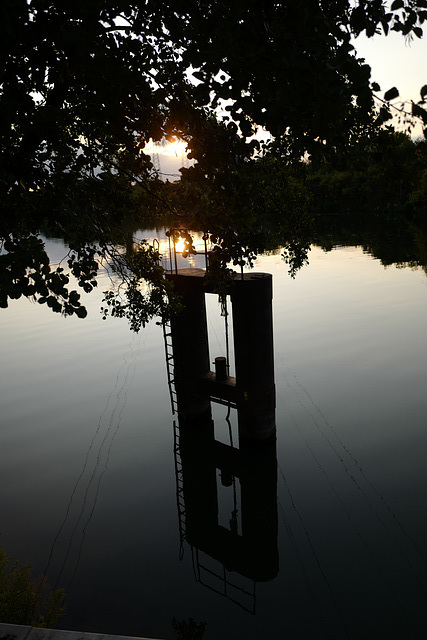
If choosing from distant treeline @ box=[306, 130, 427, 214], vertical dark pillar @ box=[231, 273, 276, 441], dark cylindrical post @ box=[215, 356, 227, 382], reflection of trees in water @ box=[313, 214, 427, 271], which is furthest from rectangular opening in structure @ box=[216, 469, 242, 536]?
reflection of trees in water @ box=[313, 214, 427, 271]

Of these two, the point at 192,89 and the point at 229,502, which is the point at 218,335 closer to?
the point at 229,502

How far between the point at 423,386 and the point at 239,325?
10395 millimetres

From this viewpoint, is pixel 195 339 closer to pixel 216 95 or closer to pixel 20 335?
pixel 216 95

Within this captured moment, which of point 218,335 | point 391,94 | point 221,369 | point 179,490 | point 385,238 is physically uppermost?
point 391,94

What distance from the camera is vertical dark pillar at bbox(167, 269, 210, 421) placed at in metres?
15.2

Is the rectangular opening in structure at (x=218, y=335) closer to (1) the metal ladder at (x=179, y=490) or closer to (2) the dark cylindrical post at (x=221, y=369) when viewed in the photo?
(1) the metal ladder at (x=179, y=490)

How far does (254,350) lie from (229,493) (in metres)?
4.84

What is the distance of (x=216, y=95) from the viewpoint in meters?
4.88

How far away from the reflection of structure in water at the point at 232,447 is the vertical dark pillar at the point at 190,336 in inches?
1.4

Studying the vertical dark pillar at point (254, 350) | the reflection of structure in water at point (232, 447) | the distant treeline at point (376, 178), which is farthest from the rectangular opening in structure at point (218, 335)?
the distant treeline at point (376, 178)

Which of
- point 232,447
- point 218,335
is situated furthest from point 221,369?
point 218,335

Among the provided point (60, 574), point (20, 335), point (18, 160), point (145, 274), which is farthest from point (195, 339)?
point (20, 335)

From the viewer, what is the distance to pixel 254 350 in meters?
13.7

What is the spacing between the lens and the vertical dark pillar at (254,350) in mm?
13375
